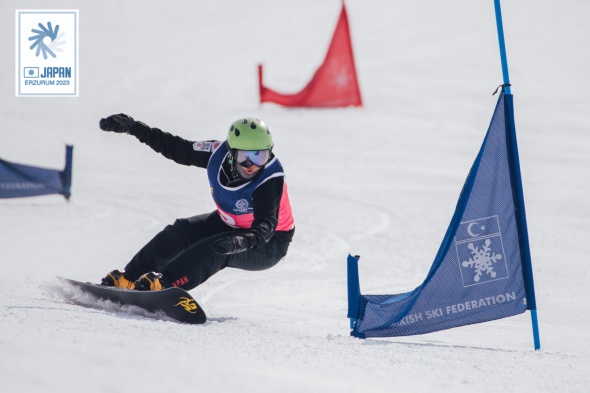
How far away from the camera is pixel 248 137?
555 cm

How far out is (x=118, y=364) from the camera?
3.39 m

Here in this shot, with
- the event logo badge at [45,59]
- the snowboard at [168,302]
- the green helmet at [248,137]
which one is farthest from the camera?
the event logo badge at [45,59]

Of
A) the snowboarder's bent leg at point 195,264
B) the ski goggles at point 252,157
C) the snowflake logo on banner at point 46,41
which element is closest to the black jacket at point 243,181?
the ski goggles at point 252,157

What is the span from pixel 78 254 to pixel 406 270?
307 cm

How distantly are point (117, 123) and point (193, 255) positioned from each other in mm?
1082

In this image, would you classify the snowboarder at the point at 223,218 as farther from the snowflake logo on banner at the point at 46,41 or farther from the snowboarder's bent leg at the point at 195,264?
the snowflake logo on banner at the point at 46,41

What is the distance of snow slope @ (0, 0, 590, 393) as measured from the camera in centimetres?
402

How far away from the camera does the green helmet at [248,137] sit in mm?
5535

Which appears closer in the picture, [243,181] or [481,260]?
[481,260]

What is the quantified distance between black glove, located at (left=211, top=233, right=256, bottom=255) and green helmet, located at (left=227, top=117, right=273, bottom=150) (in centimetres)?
60

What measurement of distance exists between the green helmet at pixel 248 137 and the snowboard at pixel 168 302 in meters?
1.02

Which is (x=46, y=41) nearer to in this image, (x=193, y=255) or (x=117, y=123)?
(x=117, y=123)

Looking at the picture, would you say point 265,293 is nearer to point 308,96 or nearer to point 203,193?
point 203,193

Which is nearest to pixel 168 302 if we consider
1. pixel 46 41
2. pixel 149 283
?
pixel 149 283
